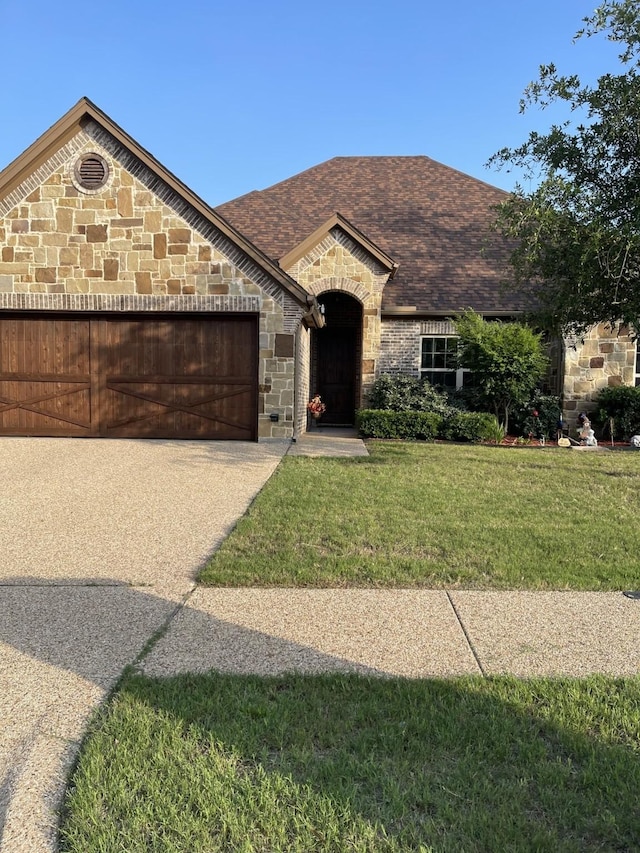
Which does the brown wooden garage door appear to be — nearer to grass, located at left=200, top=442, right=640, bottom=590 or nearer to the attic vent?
the attic vent

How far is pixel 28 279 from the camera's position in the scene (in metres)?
11.7

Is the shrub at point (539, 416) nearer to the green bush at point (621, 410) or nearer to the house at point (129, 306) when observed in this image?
the green bush at point (621, 410)

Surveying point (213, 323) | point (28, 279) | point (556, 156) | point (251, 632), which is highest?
point (556, 156)

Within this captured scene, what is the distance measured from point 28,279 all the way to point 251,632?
10847 millimetres

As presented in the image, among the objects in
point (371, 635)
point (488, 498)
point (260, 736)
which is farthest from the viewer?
point (488, 498)

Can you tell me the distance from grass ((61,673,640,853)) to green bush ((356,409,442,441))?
34.0ft

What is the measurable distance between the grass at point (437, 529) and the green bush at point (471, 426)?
363cm

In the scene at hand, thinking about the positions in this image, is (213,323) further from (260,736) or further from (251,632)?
(260,736)

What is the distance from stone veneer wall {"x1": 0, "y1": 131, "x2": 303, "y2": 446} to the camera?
454 inches

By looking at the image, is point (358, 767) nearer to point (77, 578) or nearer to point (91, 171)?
point (77, 578)

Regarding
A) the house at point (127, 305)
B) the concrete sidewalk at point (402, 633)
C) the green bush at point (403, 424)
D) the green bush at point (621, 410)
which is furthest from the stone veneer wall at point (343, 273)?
the concrete sidewalk at point (402, 633)

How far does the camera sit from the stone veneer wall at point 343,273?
14914mm

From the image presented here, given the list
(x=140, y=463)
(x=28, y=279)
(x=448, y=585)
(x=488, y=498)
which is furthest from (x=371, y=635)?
(x=28, y=279)

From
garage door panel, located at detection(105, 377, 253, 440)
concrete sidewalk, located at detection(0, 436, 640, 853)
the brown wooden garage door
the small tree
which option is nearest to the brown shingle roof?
the small tree
